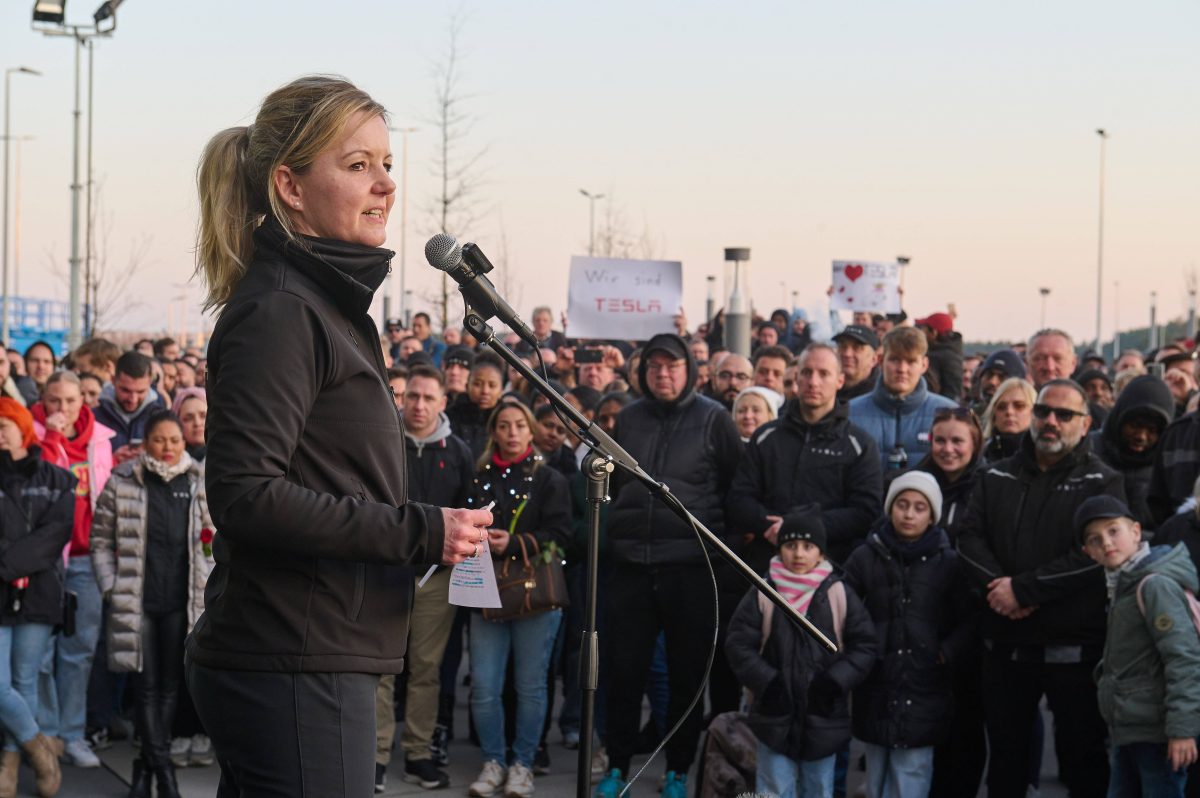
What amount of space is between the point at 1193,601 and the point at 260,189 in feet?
15.7

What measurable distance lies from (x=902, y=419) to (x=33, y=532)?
188 inches

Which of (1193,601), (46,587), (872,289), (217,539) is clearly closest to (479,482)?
(46,587)

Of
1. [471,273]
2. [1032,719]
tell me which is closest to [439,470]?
[1032,719]

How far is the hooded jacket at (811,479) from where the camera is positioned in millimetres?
7469

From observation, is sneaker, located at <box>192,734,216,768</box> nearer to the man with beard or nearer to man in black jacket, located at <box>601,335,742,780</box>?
man in black jacket, located at <box>601,335,742,780</box>

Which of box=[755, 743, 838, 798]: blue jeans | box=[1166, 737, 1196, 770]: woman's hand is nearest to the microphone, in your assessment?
box=[755, 743, 838, 798]: blue jeans

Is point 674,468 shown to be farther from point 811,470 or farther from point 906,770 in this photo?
point 906,770

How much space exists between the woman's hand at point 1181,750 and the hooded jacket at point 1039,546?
0.71 meters

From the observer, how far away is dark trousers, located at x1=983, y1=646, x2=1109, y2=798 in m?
6.65

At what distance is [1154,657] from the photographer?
6.18m

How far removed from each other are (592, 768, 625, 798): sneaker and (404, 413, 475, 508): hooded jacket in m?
1.65

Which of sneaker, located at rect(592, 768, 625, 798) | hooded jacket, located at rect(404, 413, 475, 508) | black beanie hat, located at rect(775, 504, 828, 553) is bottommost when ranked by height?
sneaker, located at rect(592, 768, 625, 798)

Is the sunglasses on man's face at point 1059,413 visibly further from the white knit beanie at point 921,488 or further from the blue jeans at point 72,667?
the blue jeans at point 72,667

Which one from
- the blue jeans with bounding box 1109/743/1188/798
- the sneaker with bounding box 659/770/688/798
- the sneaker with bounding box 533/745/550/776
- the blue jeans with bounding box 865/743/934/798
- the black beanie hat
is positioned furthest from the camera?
the sneaker with bounding box 533/745/550/776
